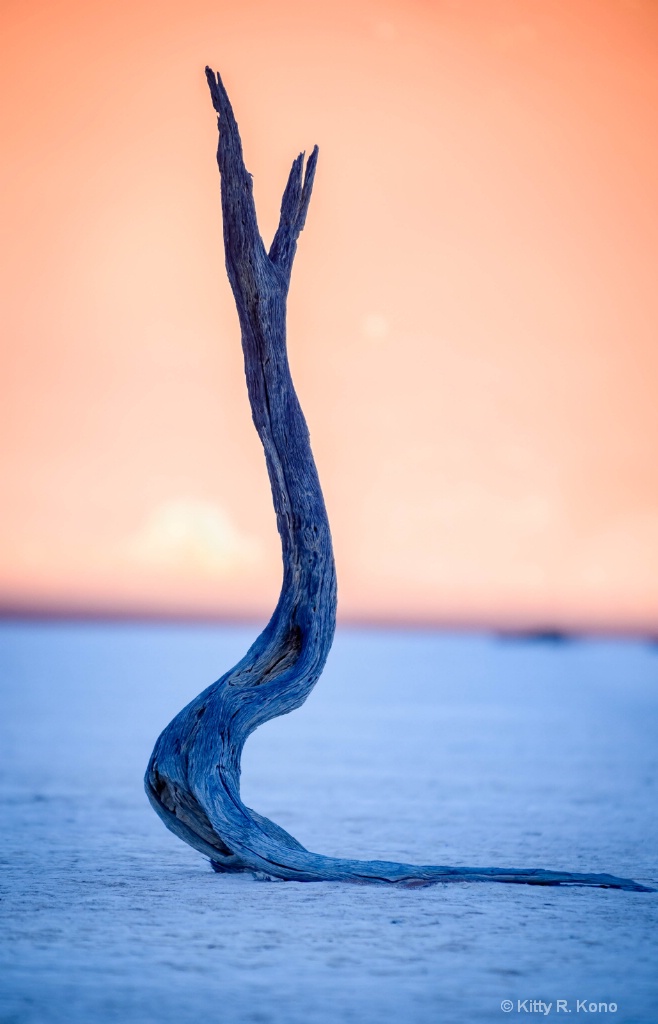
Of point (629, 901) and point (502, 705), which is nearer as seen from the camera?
point (629, 901)

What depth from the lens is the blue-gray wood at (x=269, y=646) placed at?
7.46 meters

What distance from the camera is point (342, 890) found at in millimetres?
7184

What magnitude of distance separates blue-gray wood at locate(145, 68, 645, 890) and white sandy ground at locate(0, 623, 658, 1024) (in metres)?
0.26

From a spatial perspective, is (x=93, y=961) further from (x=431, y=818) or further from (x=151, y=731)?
(x=151, y=731)

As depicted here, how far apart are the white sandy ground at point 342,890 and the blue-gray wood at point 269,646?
0.86 feet

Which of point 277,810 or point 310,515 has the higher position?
point 310,515

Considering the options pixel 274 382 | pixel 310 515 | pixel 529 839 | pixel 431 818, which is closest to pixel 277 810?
pixel 431 818

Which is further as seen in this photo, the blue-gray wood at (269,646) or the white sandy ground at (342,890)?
the blue-gray wood at (269,646)

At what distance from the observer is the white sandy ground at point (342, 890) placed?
5168 millimetres

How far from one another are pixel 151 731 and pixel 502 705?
11135mm

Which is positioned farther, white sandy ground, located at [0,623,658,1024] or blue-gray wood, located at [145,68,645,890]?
blue-gray wood, located at [145,68,645,890]

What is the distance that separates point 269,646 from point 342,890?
1951mm

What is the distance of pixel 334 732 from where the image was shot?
66.6 feet

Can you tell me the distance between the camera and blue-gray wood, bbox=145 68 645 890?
7.46m
